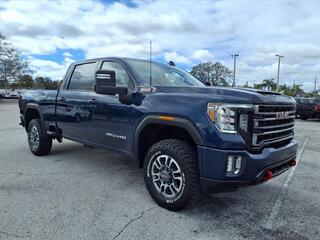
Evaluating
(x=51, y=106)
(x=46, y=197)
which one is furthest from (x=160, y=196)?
(x=51, y=106)

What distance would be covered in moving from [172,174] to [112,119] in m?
1.31

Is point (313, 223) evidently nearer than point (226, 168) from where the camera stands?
No

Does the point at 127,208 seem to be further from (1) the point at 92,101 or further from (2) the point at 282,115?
(2) the point at 282,115

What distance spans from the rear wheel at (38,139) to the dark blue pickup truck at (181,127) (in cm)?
133

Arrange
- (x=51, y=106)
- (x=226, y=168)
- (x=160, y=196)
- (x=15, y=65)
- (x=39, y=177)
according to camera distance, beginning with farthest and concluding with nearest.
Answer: (x=15, y=65) → (x=51, y=106) → (x=39, y=177) → (x=160, y=196) → (x=226, y=168)

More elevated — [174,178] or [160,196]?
[174,178]

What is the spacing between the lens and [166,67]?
530 cm

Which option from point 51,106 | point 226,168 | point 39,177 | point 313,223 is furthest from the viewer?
Result: point 51,106

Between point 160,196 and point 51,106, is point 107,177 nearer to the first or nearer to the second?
point 160,196

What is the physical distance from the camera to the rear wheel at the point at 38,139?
6379 millimetres

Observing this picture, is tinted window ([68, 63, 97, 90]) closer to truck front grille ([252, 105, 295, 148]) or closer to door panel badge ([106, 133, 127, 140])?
door panel badge ([106, 133, 127, 140])

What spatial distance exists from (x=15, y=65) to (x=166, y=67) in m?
39.4

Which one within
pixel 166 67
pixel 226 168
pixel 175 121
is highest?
pixel 166 67

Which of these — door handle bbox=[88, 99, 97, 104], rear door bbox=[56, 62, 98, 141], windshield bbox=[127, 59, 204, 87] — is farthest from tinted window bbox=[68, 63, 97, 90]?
→ windshield bbox=[127, 59, 204, 87]
